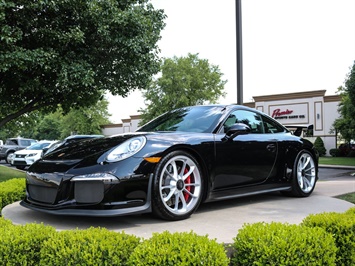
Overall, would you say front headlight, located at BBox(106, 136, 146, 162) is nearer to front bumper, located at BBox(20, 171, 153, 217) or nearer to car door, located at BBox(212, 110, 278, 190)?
front bumper, located at BBox(20, 171, 153, 217)

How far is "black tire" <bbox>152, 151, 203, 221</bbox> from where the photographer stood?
135 inches

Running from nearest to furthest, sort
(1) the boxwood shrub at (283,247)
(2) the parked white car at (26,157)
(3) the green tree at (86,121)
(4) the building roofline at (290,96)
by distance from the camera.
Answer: (1) the boxwood shrub at (283,247) → (2) the parked white car at (26,157) → (4) the building roofline at (290,96) → (3) the green tree at (86,121)

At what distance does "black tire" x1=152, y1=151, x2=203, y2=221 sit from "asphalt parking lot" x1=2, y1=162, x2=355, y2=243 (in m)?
0.12

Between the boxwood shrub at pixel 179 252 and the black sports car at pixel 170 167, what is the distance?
2.65 ft

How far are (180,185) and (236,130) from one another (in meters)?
0.91

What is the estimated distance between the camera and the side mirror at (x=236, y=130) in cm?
399

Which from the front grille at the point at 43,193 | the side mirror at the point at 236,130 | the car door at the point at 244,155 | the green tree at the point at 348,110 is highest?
the green tree at the point at 348,110

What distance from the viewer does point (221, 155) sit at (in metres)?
4.00

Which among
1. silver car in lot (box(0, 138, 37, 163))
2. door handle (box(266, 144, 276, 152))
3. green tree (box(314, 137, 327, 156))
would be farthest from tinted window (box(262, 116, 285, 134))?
green tree (box(314, 137, 327, 156))

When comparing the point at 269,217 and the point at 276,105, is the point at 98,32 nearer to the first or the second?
the point at 269,217

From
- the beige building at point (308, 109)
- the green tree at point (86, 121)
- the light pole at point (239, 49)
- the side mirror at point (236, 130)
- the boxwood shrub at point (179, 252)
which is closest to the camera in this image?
the boxwood shrub at point (179, 252)

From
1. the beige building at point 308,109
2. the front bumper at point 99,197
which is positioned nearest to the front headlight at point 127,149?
the front bumper at point 99,197

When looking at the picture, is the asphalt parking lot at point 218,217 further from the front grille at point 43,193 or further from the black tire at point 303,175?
the front grille at point 43,193

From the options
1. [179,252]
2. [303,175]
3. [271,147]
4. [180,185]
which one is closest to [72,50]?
[271,147]
